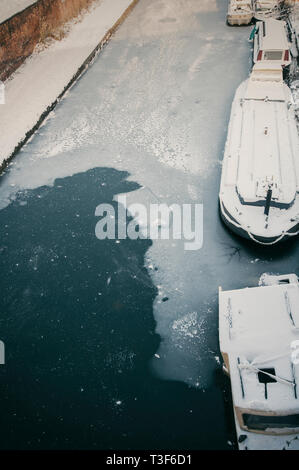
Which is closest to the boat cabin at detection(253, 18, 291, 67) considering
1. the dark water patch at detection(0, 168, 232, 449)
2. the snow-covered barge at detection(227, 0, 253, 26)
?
the snow-covered barge at detection(227, 0, 253, 26)

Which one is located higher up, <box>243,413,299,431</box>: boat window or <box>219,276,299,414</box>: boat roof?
<box>219,276,299,414</box>: boat roof

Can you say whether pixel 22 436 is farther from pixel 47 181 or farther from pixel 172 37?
pixel 172 37

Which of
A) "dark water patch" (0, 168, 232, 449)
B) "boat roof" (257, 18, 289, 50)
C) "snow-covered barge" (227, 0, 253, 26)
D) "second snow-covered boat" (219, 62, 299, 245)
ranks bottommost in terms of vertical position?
"dark water patch" (0, 168, 232, 449)

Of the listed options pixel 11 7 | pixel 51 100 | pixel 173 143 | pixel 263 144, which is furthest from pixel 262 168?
pixel 11 7

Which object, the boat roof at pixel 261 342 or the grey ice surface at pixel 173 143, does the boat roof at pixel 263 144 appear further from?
the boat roof at pixel 261 342

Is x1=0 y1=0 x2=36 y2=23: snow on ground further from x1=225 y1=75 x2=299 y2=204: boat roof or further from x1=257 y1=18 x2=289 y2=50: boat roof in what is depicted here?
x1=225 y1=75 x2=299 y2=204: boat roof

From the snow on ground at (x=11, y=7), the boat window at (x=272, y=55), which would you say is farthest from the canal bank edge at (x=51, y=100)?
the boat window at (x=272, y=55)
